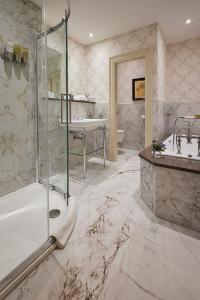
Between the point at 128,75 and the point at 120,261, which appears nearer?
the point at 120,261

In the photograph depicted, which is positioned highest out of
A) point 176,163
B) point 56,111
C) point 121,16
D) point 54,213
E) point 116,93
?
point 121,16

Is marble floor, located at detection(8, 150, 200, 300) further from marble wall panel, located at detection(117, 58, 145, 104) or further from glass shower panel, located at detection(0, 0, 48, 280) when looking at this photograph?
marble wall panel, located at detection(117, 58, 145, 104)

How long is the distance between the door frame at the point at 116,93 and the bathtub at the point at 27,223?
1820 mm

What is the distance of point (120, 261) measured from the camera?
4.00 ft

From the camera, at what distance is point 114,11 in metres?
2.54

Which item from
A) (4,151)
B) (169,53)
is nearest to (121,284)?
(4,151)

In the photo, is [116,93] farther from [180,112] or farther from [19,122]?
[19,122]

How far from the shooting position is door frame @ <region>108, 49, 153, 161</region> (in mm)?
3010

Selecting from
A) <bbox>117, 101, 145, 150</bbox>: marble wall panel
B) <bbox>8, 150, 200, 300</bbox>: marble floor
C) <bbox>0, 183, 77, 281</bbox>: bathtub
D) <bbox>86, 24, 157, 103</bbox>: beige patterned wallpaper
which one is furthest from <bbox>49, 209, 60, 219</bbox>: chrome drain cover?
<bbox>117, 101, 145, 150</bbox>: marble wall panel

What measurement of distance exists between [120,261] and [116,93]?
2.88 meters

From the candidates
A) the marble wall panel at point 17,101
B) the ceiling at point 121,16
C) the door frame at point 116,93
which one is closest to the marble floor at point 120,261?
the marble wall panel at point 17,101

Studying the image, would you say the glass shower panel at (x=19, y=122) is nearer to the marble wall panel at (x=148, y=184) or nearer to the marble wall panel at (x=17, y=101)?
the marble wall panel at (x=17, y=101)

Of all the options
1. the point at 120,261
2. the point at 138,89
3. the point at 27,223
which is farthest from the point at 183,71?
the point at 27,223

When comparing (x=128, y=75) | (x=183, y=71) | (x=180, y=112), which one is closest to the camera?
(x=183, y=71)
